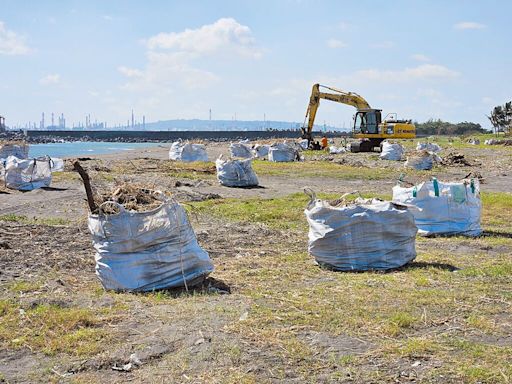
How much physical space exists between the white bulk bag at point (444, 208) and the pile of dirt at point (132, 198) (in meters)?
4.95

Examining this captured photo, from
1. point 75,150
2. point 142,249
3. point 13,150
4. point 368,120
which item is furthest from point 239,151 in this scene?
point 75,150

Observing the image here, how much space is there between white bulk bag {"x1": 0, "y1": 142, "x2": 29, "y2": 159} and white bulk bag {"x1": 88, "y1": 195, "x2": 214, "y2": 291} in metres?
19.5

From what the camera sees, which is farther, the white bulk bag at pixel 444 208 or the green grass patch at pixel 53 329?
the white bulk bag at pixel 444 208

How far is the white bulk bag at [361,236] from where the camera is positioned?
8.12 meters

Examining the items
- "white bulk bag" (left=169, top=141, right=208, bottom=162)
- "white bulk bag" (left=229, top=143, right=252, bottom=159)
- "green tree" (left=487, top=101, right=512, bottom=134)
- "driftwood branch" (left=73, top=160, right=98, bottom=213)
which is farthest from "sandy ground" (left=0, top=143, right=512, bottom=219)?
"green tree" (left=487, top=101, right=512, bottom=134)

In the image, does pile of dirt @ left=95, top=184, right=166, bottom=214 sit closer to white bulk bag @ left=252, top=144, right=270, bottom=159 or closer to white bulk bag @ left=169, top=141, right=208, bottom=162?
white bulk bag @ left=169, top=141, right=208, bottom=162

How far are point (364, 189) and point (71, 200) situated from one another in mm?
8396

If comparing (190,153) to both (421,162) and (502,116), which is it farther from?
(502,116)

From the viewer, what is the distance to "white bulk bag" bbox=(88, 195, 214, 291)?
692cm

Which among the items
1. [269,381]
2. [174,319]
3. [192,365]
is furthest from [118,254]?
[269,381]

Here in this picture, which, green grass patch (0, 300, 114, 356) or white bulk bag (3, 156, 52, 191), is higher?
white bulk bag (3, 156, 52, 191)

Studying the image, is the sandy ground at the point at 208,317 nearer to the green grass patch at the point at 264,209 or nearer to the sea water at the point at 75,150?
the green grass patch at the point at 264,209

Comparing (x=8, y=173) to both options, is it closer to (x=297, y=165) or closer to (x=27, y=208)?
(x=27, y=208)

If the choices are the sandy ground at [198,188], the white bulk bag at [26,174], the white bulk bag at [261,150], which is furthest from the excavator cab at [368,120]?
the white bulk bag at [26,174]
